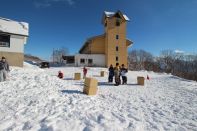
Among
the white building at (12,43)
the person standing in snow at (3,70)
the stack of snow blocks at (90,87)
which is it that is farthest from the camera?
the white building at (12,43)

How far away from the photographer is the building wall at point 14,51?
2616 centimetres

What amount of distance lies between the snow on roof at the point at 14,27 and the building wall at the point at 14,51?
746mm

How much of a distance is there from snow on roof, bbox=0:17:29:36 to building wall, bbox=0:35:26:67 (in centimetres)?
75

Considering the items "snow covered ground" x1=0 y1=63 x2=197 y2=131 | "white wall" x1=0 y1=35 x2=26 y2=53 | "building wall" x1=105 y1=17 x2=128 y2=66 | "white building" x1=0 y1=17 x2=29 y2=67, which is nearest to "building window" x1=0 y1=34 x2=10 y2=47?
"white building" x1=0 y1=17 x2=29 y2=67

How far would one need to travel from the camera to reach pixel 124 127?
24.1 ft

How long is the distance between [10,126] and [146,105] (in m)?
6.59

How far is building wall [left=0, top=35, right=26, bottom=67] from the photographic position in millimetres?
26156

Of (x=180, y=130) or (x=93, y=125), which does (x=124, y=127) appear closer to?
(x=93, y=125)

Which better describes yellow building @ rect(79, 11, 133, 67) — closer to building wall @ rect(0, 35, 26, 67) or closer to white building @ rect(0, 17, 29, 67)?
white building @ rect(0, 17, 29, 67)

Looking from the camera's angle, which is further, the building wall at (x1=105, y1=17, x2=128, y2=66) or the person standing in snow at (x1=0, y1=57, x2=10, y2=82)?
the building wall at (x1=105, y1=17, x2=128, y2=66)

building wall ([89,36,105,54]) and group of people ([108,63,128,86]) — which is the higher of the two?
building wall ([89,36,105,54])

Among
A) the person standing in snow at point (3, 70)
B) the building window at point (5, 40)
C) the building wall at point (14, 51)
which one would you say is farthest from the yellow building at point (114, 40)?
the person standing in snow at point (3, 70)

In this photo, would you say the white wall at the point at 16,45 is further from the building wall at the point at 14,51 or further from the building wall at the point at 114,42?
the building wall at the point at 114,42

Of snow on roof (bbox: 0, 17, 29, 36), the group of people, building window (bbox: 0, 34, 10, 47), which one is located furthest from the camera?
snow on roof (bbox: 0, 17, 29, 36)
